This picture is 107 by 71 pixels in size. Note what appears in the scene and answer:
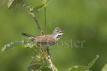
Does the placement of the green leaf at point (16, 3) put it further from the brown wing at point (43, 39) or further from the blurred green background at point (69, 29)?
the blurred green background at point (69, 29)

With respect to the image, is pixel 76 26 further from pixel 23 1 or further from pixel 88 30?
pixel 23 1

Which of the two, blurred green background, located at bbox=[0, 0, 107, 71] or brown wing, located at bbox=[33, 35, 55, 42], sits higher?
blurred green background, located at bbox=[0, 0, 107, 71]

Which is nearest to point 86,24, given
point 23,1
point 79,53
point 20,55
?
point 79,53

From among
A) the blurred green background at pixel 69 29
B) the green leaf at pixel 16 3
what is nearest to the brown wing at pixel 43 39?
the green leaf at pixel 16 3

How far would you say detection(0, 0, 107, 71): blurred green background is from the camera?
28.9 ft

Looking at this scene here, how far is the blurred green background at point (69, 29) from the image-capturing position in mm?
8805

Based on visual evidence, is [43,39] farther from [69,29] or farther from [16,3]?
[69,29]

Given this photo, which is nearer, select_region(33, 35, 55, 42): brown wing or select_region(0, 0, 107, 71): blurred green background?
select_region(33, 35, 55, 42): brown wing

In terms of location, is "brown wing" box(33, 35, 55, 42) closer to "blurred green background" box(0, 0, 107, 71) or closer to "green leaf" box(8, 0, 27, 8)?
"green leaf" box(8, 0, 27, 8)

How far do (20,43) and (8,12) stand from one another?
7.75 metres

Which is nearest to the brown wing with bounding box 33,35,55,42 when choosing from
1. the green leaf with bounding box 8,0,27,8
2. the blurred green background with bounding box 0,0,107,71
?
the green leaf with bounding box 8,0,27,8

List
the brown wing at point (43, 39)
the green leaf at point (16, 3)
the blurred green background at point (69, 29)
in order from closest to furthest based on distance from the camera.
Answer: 1. the green leaf at point (16, 3)
2. the brown wing at point (43, 39)
3. the blurred green background at point (69, 29)

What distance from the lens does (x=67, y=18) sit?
352 inches

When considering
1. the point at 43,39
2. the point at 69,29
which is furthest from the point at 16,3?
the point at 69,29
